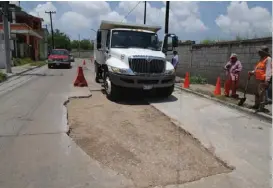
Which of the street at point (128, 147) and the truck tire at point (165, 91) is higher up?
the truck tire at point (165, 91)

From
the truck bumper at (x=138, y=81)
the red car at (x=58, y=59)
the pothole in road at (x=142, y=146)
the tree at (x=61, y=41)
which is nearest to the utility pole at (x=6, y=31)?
the red car at (x=58, y=59)

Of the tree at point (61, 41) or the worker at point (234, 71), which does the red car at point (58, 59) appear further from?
the tree at point (61, 41)

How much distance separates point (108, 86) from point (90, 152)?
4.82 m

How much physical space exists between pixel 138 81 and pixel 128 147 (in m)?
4.09

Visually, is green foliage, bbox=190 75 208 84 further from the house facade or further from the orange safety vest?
the house facade

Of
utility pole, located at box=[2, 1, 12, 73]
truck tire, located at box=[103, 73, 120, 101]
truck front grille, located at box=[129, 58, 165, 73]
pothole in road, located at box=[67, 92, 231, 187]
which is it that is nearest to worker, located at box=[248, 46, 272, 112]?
pothole in road, located at box=[67, 92, 231, 187]

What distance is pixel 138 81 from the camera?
8867mm

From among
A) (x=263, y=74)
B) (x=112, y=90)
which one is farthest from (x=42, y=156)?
(x=263, y=74)

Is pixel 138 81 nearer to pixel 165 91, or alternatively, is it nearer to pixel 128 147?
pixel 165 91

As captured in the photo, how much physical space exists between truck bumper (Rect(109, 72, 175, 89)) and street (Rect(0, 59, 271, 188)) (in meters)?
0.80

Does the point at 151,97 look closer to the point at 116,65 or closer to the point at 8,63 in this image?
the point at 116,65

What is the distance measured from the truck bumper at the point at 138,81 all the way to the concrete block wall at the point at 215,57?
3.68m

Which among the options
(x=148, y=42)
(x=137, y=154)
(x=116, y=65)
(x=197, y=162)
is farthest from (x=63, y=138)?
(x=148, y=42)

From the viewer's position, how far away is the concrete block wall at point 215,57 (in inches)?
417
